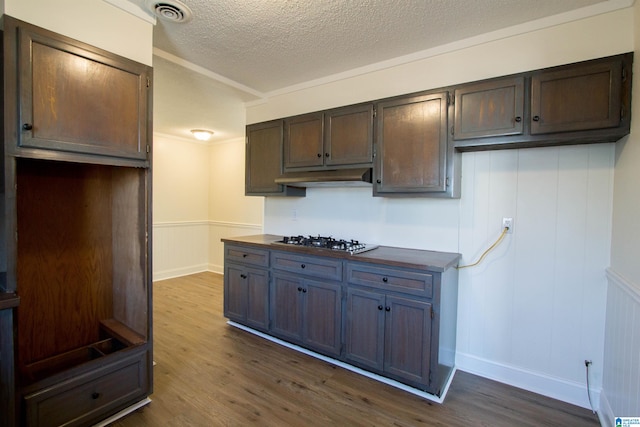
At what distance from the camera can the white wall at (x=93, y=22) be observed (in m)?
1.58

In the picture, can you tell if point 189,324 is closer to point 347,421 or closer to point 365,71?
point 347,421

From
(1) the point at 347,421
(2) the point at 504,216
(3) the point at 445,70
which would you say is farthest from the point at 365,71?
(1) the point at 347,421

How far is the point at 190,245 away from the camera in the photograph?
18.9 ft

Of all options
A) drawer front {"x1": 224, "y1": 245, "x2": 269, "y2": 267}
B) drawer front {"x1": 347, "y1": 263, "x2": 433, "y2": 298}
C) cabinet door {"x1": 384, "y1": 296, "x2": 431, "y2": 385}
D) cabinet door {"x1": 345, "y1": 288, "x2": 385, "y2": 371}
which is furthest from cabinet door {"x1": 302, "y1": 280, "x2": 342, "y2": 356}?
drawer front {"x1": 224, "y1": 245, "x2": 269, "y2": 267}

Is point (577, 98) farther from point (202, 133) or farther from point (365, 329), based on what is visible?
point (202, 133)

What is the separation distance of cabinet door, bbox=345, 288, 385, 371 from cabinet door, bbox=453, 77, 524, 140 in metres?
1.41

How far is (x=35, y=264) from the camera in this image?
6.59ft

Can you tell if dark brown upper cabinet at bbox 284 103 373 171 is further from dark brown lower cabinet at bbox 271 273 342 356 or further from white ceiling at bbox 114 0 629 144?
dark brown lower cabinet at bbox 271 273 342 356

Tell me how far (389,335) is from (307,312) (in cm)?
78

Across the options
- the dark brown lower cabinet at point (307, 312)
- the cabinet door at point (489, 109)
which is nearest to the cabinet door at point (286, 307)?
the dark brown lower cabinet at point (307, 312)

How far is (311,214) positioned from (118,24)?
228cm

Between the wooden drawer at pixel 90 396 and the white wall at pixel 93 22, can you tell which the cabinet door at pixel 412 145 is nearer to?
the white wall at pixel 93 22

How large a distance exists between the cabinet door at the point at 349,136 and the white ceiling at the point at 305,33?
1.60ft

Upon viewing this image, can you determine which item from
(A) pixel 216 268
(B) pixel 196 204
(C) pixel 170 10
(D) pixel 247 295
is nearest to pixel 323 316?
(D) pixel 247 295
